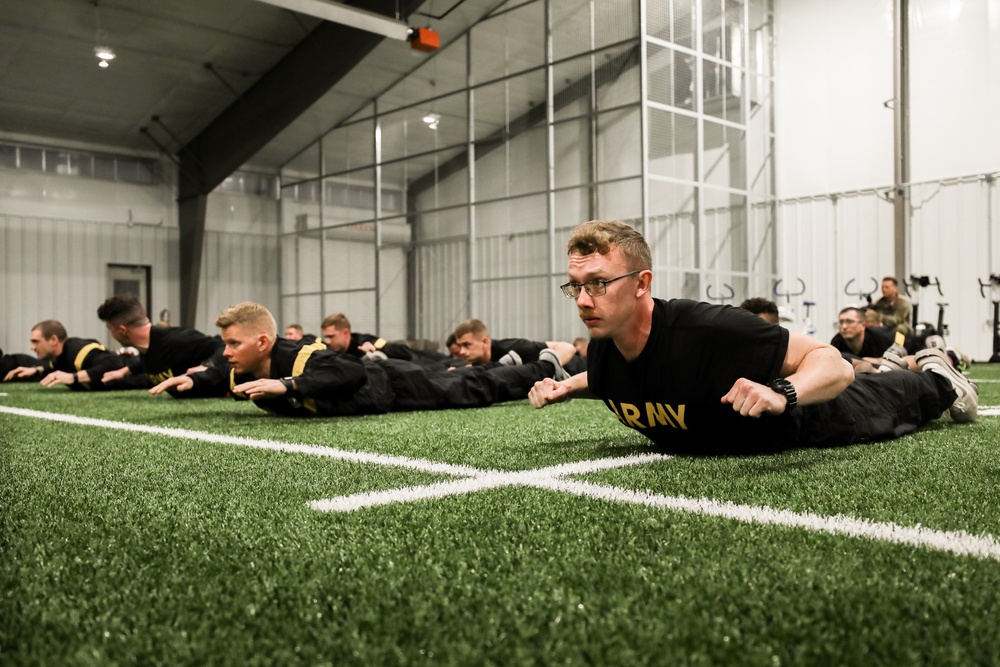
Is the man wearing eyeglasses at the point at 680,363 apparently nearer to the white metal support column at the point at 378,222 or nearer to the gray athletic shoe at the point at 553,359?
the gray athletic shoe at the point at 553,359

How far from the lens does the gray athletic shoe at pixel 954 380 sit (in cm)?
398

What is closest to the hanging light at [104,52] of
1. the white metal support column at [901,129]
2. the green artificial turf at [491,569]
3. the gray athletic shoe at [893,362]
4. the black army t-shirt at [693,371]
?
the green artificial turf at [491,569]

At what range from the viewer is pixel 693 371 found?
2.83 meters

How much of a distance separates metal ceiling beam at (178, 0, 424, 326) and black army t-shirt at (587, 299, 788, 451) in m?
12.7

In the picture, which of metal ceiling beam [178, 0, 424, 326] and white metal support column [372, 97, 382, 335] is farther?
white metal support column [372, 97, 382, 335]

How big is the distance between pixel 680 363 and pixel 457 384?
322 cm

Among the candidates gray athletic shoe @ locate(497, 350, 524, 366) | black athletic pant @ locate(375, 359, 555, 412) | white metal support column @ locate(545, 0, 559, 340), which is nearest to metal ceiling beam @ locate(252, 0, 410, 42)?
white metal support column @ locate(545, 0, 559, 340)

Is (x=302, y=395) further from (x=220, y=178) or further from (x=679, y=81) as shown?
(x=220, y=178)

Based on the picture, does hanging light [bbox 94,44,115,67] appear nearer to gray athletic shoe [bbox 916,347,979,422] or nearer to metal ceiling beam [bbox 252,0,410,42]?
metal ceiling beam [bbox 252,0,410,42]

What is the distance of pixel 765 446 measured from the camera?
3.15 metres

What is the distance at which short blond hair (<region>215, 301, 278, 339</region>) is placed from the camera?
4.67 m

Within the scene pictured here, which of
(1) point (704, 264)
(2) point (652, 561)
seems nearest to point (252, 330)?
(2) point (652, 561)

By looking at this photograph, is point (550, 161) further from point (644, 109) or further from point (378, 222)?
point (378, 222)

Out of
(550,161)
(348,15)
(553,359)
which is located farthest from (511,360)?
(550,161)
